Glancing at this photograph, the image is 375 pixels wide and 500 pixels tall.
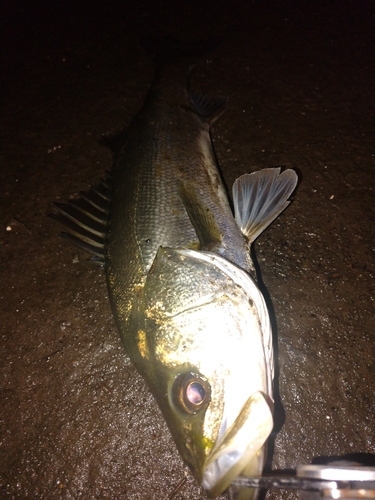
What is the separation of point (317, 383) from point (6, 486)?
7.72ft

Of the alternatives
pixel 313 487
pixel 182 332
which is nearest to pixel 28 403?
pixel 182 332

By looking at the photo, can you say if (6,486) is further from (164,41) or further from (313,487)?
(164,41)

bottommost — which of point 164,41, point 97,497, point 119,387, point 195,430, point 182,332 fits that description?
point 97,497

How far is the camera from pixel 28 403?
8.35ft

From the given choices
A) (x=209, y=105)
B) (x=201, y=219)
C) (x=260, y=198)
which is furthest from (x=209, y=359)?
(x=209, y=105)

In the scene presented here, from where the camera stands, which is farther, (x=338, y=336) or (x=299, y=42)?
(x=299, y=42)

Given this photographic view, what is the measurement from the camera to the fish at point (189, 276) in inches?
61.7

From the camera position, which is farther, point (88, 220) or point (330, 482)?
point (88, 220)

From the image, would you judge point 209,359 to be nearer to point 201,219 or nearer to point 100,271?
point 201,219

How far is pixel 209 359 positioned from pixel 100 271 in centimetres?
151

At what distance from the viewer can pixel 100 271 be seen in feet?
9.36

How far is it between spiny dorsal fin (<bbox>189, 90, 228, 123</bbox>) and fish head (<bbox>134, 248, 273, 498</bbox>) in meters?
1.66

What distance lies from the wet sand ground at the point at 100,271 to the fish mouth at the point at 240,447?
0.84m

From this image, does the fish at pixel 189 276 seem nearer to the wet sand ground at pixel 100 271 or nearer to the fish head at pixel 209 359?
the fish head at pixel 209 359
